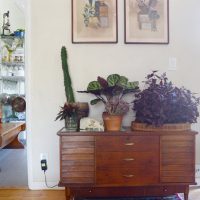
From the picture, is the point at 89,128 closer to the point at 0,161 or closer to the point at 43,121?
the point at 43,121

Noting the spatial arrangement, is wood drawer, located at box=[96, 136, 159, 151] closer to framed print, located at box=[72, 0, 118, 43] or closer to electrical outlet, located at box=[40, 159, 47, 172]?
electrical outlet, located at box=[40, 159, 47, 172]

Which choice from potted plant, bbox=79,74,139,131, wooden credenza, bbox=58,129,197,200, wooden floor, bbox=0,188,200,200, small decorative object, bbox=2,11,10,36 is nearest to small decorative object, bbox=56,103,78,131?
wooden credenza, bbox=58,129,197,200

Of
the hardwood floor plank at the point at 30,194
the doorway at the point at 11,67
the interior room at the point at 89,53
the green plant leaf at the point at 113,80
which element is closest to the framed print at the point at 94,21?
the interior room at the point at 89,53

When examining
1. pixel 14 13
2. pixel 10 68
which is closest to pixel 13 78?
pixel 10 68

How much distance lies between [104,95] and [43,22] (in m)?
0.93

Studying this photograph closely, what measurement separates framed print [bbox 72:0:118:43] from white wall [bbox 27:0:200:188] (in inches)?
2.1

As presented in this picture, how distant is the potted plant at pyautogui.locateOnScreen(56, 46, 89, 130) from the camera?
233 centimetres

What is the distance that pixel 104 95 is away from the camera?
8.18 feet

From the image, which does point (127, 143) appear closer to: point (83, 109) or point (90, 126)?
point (90, 126)

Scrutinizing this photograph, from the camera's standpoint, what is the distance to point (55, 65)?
2701 mm

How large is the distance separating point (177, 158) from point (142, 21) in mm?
1314

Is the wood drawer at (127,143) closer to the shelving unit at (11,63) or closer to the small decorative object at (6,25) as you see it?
the shelving unit at (11,63)

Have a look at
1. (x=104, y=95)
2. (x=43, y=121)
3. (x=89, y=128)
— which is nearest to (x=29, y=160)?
(x=43, y=121)

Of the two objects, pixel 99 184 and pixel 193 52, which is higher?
pixel 193 52
